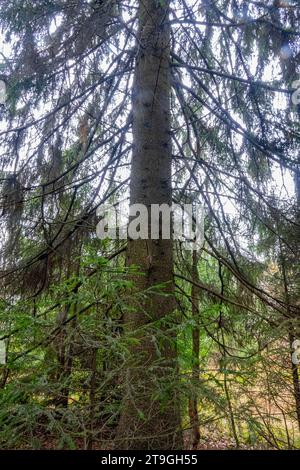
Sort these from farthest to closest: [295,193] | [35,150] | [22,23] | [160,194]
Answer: [35,150]
[295,193]
[160,194]
[22,23]

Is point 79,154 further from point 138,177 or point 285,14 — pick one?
point 285,14

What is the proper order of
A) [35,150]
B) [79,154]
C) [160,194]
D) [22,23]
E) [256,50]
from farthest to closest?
1. [79,154]
2. [256,50]
3. [35,150]
4. [160,194]
5. [22,23]

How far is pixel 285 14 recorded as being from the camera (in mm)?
3387

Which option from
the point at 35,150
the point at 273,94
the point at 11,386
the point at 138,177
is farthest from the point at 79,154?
the point at 11,386

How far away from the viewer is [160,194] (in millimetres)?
3197

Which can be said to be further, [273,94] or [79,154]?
[79,154]

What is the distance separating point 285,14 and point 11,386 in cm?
377

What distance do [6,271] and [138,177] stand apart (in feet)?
5.30

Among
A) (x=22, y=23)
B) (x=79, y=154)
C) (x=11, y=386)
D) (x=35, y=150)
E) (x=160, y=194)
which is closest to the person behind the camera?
(x=11, y=386)

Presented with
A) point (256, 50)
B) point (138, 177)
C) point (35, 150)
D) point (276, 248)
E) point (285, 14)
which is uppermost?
point (256, 50)

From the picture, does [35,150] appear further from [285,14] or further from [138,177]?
[285,14]

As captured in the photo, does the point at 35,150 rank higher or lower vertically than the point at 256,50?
lower

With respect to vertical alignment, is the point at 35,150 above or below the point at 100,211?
above
